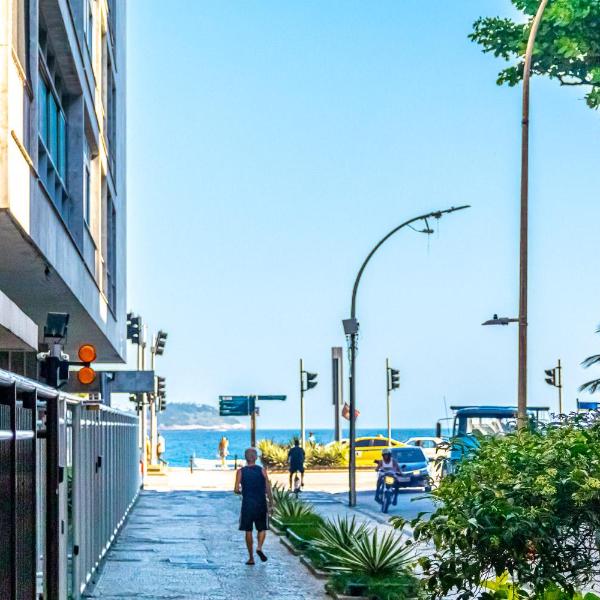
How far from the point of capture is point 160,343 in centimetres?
5441

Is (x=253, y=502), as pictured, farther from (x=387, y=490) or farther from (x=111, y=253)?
(x=111, y=253)

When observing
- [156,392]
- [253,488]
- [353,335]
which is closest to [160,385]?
[156,392]

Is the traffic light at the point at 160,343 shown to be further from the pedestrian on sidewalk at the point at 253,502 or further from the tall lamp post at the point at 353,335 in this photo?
the pedestrian on sidewalk at the point at 253,502

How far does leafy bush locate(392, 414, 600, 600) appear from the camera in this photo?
10961mm

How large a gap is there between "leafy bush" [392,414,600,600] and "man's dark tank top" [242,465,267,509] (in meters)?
9.31

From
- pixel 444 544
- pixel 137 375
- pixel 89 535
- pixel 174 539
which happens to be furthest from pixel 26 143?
pixel 137 375

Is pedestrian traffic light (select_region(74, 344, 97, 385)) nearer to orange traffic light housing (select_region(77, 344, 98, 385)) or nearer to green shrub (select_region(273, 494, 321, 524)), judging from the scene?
orange traffic light housing (select_region(77, 344, 98, 385))

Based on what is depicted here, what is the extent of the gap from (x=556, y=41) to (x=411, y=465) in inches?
634

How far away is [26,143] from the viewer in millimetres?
16922

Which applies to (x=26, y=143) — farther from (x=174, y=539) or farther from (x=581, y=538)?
(x=174, y=539)

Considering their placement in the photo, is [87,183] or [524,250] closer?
[524,250]

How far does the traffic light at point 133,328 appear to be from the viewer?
42.4 meters

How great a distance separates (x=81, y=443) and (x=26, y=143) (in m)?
3.75

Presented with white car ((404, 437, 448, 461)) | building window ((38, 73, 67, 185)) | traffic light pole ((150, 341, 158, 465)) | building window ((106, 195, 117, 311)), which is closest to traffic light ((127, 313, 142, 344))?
building window ((106, 195, 117, 311))
